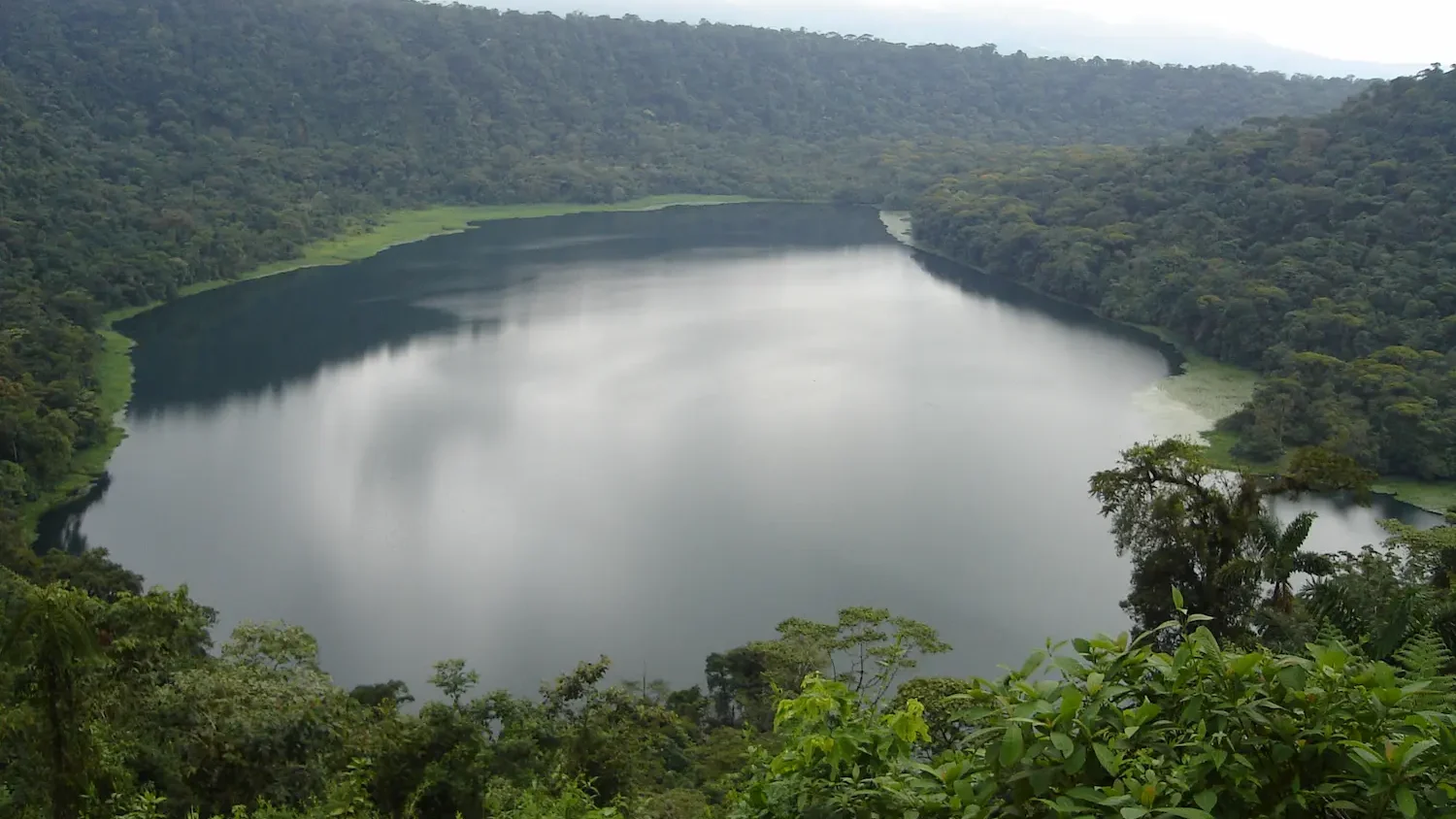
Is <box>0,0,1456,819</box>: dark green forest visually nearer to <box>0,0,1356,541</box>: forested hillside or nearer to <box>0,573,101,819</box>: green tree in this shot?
<box>0,573,101,819</box>: green tree

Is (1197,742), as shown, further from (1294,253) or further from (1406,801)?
(1294,253)

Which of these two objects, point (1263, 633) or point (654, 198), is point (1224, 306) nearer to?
point (1263, 633)

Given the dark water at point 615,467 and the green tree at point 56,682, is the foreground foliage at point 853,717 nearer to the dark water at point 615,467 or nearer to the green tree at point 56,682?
the green tree at point 56,682

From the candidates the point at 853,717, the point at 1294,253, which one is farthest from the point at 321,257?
the point at 853,717

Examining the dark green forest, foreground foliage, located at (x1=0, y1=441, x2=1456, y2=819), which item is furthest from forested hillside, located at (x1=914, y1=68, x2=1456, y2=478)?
foreground foliage, located at (x1=0, y1=441, x2=1456, y2=819)

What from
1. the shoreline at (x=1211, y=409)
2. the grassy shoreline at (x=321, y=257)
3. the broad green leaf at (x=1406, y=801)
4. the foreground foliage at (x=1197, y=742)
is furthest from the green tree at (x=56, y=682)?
the shoreline at (x=1211, y=409)

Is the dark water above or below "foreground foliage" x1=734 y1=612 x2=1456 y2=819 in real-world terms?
below

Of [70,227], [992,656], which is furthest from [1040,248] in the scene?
[70,227]
